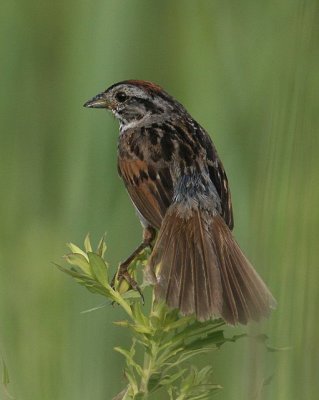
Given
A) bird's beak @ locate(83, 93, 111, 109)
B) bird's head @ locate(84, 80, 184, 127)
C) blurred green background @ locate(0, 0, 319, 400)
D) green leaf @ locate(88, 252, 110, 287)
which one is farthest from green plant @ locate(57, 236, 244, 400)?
bird's head @ locate(84, 80, 184, 127)

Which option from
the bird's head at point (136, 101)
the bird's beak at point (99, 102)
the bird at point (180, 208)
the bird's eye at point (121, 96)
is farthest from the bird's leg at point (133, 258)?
the bird's eye at point (121, 96)

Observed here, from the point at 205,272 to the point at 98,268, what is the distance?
1.49 feet

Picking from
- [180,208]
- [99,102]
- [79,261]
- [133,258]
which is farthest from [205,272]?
[99,102]

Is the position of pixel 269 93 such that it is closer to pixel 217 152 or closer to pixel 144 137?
pixel 217 152

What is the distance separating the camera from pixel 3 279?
5.76 ft

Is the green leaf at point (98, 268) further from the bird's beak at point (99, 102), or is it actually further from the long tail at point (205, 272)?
the bird's beak at point (99, 102)

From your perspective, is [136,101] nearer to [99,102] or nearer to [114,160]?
[99,102]

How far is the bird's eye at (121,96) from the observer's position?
2.41 metres

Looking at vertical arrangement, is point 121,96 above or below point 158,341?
above

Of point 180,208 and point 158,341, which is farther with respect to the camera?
point 180,208

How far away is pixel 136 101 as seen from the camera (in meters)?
2.44

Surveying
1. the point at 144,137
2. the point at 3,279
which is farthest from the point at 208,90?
the point at 3,279

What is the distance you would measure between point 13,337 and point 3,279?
0.15 meters

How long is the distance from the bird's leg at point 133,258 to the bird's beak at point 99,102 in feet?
1.38
